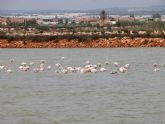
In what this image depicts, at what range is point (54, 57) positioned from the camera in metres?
36.2

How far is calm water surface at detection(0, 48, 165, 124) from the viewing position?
52.5ft

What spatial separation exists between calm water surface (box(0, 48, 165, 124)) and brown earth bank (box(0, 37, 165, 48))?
54.0 ft

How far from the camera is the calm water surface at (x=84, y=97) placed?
16.0m

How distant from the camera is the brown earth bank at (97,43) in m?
45.6

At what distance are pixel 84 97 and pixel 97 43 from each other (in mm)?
27217

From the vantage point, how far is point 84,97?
1919cm

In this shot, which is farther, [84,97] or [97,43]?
[97,43]

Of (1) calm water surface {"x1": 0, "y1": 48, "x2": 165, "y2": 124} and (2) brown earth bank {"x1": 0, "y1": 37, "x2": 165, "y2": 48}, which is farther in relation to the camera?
(2) brown earth bank {"x1": 0, "y1": 37, "x2": 165, "y2": 48}

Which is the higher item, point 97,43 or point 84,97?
point 84,97

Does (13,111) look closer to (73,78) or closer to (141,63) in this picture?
(73,78)

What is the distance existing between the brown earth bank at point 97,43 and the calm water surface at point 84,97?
1646 centimetres

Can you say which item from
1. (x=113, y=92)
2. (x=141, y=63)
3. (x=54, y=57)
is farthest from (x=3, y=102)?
(x=54, y=57)

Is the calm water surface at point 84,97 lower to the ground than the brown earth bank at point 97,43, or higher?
higher

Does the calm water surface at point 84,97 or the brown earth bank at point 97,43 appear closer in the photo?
the calm water surface at point 84,97
